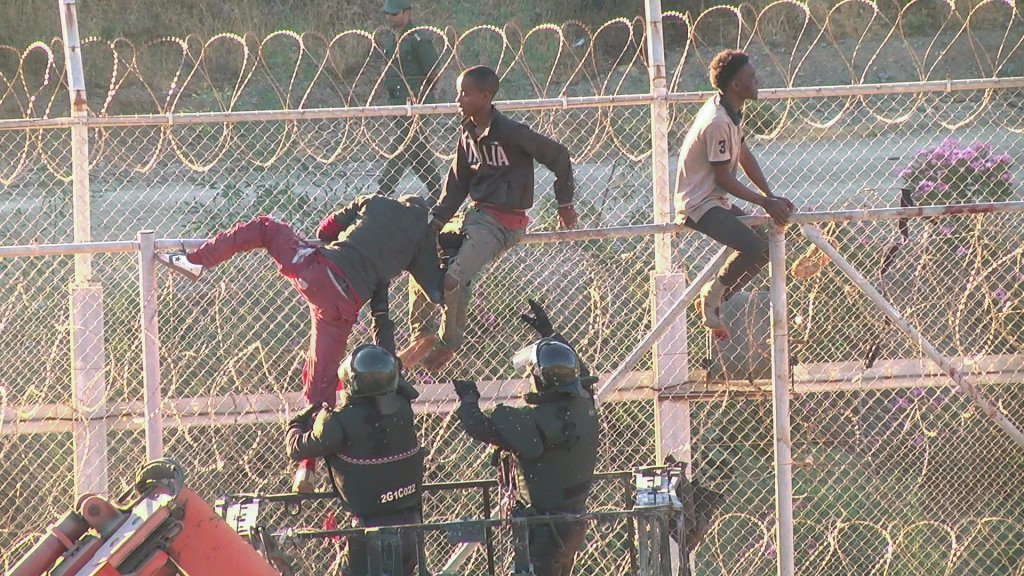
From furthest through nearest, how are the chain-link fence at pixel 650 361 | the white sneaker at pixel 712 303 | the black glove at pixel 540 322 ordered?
1. the chain-link fence at pixel 650 361
2. the white sneaker at pixel 712 303
3. the black glove at pixel 540 322

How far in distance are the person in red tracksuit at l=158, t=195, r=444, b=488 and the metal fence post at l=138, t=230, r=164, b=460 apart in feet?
0.27

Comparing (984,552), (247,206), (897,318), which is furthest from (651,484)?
(247,206)

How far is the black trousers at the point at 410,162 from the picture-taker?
25.7 feet

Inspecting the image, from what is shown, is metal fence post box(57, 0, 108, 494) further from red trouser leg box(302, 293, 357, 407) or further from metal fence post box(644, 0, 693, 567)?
metal fence post box(644, 0, 693, 567)

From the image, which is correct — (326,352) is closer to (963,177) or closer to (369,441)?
(369,441)

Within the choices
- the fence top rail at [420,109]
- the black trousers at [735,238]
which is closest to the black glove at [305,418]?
the fence top rail at [420,109]

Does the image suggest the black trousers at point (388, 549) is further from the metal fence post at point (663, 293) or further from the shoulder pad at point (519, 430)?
the metal fence post at point (663, 293)

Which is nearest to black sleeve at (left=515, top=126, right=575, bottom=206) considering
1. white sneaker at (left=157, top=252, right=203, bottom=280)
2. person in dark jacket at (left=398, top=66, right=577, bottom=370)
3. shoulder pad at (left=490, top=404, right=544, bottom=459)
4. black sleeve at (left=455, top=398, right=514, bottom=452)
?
person in dark jacket at (left=398, top=66, right=577, bottom=370)

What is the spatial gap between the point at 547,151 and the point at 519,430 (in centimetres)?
141

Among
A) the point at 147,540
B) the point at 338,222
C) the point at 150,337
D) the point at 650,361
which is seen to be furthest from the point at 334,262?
the point at 650,361

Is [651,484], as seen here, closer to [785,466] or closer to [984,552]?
[785,466]

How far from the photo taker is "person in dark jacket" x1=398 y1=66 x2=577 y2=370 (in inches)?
250

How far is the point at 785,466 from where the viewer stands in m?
6.55

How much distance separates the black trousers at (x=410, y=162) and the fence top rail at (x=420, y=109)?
2.83ft
